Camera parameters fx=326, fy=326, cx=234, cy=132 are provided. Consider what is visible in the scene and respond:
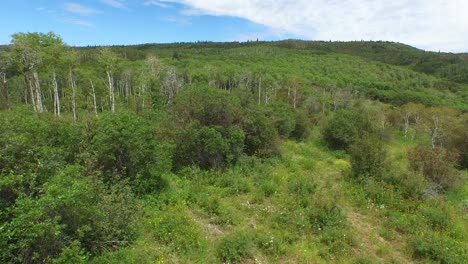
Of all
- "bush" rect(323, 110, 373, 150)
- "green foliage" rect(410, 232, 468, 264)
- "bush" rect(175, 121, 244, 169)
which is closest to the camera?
"green foliage" rect(410, 232, 468, 264)

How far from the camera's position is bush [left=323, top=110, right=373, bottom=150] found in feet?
81.7

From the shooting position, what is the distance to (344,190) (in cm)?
1627

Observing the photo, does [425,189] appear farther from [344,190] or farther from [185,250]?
[185,250]

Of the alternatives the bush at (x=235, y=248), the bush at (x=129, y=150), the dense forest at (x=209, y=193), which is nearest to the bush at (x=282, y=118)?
the dense forest at (x=209, y=193)

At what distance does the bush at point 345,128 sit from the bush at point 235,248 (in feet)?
53.9

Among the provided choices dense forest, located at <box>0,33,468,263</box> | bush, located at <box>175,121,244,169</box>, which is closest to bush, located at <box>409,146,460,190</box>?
dense forest, located at <box>0,33,468,263</box>

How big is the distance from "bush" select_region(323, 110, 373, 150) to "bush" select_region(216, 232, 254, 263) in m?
16.4

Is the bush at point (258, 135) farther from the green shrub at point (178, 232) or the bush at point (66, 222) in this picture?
the bush at point (66, 222)

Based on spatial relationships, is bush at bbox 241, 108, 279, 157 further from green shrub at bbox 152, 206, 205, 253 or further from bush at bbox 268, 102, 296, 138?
green shrub at bbox 152, 206, 205, 253

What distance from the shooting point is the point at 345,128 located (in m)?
25.0

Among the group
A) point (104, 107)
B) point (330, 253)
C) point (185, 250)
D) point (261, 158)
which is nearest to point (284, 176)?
point (261, 158)

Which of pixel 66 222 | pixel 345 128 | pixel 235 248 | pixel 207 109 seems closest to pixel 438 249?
pixel 235 248

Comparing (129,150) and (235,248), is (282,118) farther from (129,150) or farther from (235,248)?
(235,248)

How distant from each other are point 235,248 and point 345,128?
17509mm
